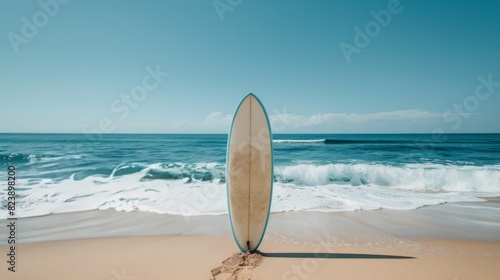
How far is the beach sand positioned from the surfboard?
1.21 feet

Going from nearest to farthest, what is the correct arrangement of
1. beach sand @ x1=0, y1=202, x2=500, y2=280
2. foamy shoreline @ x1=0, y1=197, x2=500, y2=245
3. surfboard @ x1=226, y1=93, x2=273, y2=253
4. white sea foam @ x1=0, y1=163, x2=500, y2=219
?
beach sand @ x1=0, y1=202, x2=500, y2=280, surfboard @ x1=226, y1=93, x2=273, y2=253, foamy shoreline @ x1=0, y1=197, x2=500, y2=245, white sea foam @ x1=0, y1=163, x2=500, y2=219

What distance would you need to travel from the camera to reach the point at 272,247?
3424mm

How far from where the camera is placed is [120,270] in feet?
9.35

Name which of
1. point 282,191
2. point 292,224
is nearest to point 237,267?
point 292,224

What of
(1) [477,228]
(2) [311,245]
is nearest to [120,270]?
(2) [311,245]

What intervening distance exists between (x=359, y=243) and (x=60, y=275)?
152 inches

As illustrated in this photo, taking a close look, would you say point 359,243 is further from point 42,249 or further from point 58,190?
point 58,190

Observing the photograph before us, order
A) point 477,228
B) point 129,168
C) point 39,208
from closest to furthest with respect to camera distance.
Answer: point 477,228
point 39,208
point 129,168

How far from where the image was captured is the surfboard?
129 inches

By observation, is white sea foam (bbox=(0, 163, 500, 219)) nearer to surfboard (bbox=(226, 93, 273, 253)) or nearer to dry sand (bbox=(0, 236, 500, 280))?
dry sand (bbox=(0, 236, 500, 280))

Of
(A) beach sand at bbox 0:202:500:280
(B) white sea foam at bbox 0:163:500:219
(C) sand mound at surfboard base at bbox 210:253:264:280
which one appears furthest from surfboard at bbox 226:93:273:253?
(B) white sea foam at bbox 0:163:500:219

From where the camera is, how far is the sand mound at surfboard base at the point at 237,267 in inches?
104

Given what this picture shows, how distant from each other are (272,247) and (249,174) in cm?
109

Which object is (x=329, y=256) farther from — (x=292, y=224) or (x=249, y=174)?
(x=249, y=174)
